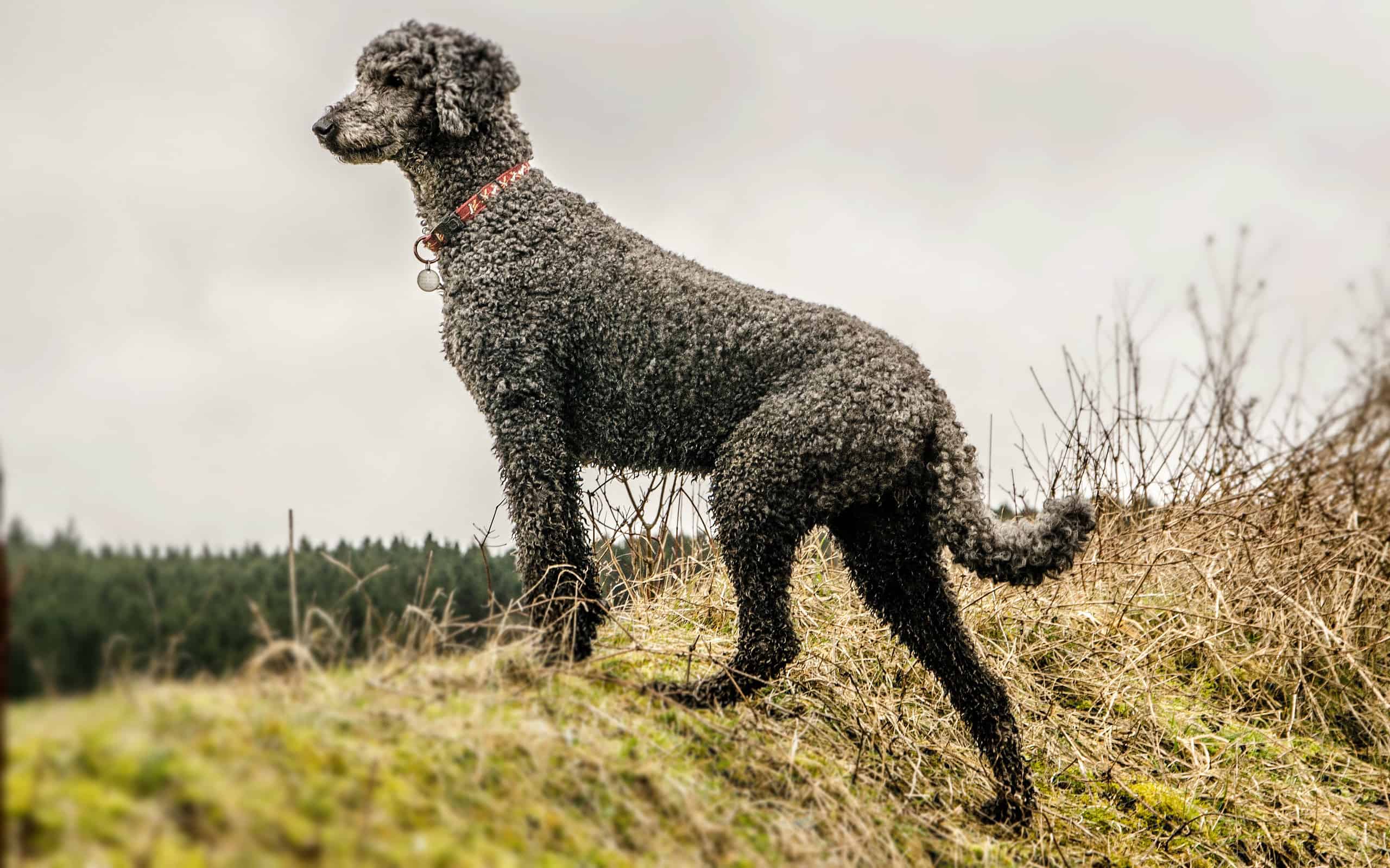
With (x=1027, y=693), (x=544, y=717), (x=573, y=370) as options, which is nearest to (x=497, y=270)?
(x=573, y=370)

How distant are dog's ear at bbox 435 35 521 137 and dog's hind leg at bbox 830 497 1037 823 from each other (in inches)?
76.2

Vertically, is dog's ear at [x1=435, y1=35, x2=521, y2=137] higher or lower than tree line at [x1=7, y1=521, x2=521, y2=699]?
higher

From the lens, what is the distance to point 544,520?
3.91m

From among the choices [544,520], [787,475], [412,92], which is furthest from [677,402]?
[412,92]

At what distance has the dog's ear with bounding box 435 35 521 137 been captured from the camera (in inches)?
154

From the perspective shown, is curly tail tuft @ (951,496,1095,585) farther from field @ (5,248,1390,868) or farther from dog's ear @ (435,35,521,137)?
dog's ear @ (435,35,521,137)

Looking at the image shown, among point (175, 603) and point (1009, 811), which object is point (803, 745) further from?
point (175, 603)

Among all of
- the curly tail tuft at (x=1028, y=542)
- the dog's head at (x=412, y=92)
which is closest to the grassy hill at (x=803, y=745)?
the curly tail tuft at (x=1028, y=542)

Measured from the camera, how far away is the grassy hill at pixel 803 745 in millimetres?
2207

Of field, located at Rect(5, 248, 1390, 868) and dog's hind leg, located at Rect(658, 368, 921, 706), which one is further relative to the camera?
dog's hind leg, located at Rect(658, 368, 921, 706)

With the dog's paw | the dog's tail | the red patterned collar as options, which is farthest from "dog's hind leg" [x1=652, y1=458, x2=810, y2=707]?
the red patterned collar

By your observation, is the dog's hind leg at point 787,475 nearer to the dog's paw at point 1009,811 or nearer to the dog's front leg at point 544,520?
the dog's front leg at point 544,520

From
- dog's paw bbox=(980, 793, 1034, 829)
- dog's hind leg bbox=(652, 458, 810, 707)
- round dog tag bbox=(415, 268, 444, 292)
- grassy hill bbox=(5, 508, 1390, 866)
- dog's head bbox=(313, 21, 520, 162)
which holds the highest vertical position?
dog's head bbox=(313, 21, 520, 162)

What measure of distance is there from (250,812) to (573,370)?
83.8 inches
